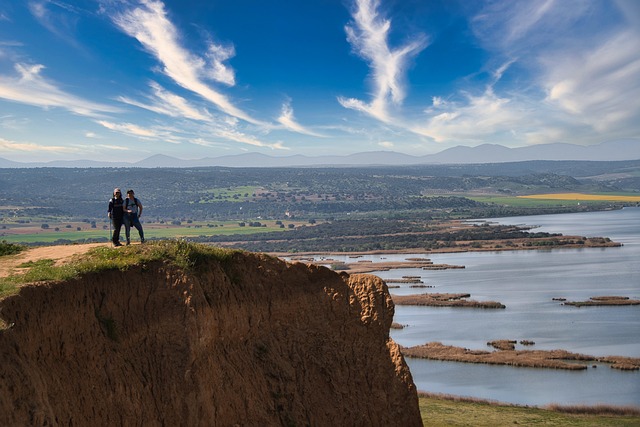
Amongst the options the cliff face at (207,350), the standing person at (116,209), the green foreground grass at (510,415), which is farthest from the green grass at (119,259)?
the green foreground grass at (510,415)

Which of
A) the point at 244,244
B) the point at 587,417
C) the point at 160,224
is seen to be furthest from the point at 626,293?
the point at 160,224

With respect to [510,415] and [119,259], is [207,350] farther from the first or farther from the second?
[510,415]

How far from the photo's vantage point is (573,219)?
165125 millimetres

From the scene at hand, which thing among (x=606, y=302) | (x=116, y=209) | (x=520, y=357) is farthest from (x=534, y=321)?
(x=116, y=209)

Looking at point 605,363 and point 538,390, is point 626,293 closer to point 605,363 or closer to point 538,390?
point 605,363

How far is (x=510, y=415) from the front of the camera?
33.3 metres

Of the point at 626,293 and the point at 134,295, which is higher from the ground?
the point at 134,295

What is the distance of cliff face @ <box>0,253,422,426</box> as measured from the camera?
41.6ft

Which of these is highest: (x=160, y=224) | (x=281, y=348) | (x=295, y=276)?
(x=295, y=276)

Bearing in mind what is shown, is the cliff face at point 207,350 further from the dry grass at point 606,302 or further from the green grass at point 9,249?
the dry grass at point 606,302

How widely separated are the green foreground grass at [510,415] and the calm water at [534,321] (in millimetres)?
1957

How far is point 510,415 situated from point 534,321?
23628 mm

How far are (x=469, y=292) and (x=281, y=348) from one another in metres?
53.3

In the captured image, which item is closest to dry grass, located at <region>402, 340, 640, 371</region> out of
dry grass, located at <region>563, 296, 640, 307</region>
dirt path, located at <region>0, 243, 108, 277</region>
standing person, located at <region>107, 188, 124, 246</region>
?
dry grass, located at <region>563, 296, 640, 307</region>
